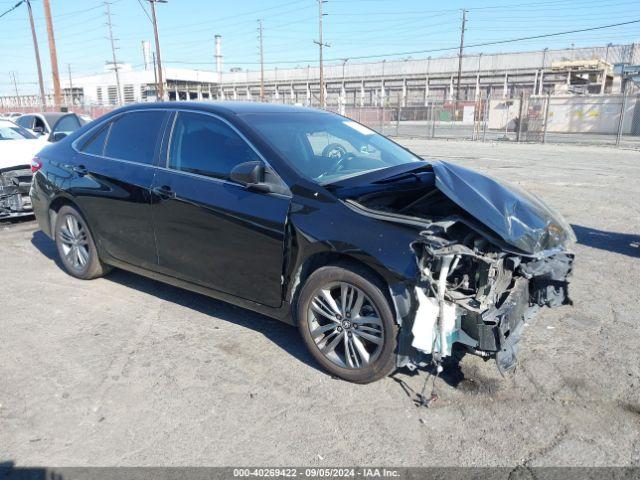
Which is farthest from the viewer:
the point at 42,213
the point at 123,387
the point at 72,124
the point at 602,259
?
the point at 72,124

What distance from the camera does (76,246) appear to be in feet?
17.2

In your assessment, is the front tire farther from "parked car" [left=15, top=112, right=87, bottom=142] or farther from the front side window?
"parked car" [left=15, top=112, right=87, bottom=142]

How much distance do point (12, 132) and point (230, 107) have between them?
640 centimetres

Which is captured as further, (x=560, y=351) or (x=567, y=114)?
(x=567, y=114)

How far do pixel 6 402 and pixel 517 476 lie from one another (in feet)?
9.82

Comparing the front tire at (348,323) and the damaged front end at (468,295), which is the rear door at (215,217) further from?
the damaged front end at (468,295)

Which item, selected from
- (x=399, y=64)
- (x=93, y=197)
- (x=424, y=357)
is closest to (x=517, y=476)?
(x=424, y=357)

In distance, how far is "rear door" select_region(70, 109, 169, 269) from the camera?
4355mm

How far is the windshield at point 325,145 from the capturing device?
375cm

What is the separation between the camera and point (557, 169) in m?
14.1

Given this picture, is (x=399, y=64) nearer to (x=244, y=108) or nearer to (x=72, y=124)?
(x=72, y=124)

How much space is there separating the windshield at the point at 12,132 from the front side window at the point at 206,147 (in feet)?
18.8

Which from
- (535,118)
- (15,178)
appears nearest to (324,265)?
(15,178)

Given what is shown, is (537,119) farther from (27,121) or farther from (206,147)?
(206,147)
